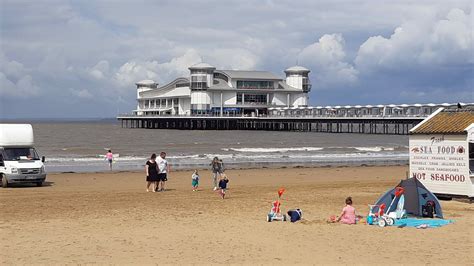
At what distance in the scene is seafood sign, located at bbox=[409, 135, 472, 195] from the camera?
1554 cm

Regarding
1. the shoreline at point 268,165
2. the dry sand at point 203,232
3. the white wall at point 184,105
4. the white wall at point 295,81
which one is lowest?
the dry sand at point 203,232

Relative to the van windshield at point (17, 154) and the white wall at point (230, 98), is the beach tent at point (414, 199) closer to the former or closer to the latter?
the van windshield at point (17, 154)

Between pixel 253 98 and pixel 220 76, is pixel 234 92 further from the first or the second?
pixel 220 76

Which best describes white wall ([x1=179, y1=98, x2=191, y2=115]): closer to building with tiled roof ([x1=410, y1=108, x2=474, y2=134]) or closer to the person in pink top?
building with tiled roof ([x1=410, y1=108, x2=474, y2=134])

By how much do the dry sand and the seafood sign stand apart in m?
0.52

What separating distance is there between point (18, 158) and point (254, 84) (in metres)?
95.9

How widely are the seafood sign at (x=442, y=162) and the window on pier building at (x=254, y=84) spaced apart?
97.2 metres

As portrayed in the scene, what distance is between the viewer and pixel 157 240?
10.7 metres

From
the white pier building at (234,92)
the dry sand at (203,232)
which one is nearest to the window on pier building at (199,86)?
the white pier building at (234,92)

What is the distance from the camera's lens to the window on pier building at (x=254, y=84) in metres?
114

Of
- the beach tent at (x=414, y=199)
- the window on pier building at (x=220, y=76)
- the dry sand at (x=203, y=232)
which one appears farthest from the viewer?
the window on pier building at (x=220, y=76)

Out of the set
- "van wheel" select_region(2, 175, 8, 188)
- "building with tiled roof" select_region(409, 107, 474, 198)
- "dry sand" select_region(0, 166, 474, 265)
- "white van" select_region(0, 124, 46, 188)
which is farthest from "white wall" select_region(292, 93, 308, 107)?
"building with tiled roof" select_region(409, 107, 474, 198)

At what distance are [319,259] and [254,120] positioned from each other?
309ft

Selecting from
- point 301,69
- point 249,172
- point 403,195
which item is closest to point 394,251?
point 403,195
